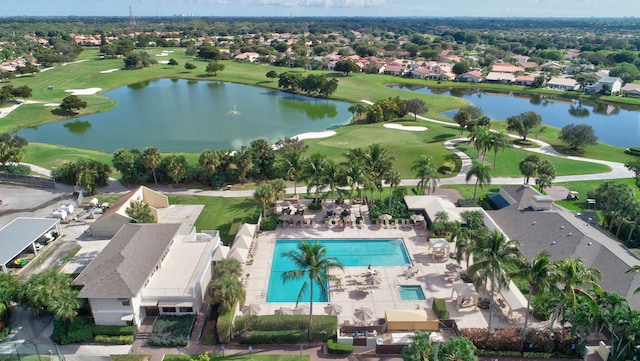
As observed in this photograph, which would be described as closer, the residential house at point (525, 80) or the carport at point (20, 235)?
the carport at point (20, 235)

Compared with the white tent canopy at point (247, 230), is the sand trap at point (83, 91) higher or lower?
higher

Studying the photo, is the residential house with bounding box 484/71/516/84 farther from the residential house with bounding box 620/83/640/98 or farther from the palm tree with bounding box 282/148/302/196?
the palm tree with bounding box 282/148/302/196

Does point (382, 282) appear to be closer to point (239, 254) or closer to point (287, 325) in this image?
point (287, 325)

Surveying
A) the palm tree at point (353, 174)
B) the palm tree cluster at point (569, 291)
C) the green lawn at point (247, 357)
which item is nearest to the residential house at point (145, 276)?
the green lawn at point (247, 357)

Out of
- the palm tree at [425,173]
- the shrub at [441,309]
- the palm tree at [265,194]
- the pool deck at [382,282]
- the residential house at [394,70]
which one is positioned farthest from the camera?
the residential house at [394,70]

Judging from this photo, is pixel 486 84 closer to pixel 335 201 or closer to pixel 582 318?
pixel 335 201

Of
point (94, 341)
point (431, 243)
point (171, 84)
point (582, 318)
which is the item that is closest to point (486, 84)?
point (171, 84)

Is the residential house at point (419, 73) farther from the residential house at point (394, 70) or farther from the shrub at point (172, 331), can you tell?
the shrub at point (172, 331)

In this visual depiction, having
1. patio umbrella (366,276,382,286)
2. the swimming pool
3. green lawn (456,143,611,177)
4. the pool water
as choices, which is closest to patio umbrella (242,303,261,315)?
the swimming pool
